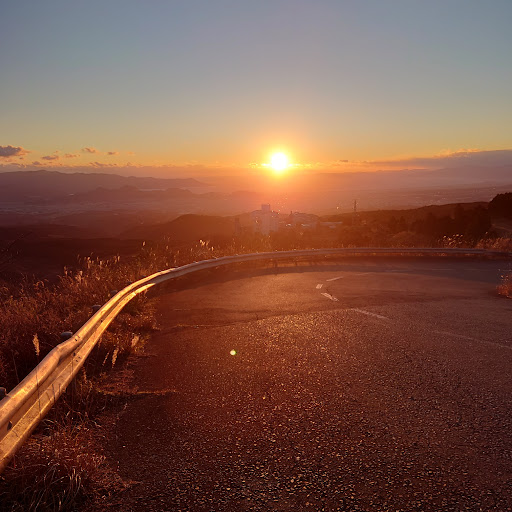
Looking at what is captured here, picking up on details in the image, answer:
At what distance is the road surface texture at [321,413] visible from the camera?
3.30 meters

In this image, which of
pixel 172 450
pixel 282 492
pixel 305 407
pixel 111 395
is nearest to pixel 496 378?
pixel 305 407

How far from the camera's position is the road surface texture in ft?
10.8

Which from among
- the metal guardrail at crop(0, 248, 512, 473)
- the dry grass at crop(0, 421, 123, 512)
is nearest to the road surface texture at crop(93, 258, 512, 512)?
the dry grass at crop(0, 421, 123, 512)

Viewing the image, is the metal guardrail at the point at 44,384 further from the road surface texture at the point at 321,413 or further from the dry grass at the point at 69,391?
the road surface texture at the point at 321,413

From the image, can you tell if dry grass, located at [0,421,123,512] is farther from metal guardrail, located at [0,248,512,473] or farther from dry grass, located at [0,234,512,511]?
metal guardrail, located at [0,248,512,473]

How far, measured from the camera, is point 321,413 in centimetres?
452

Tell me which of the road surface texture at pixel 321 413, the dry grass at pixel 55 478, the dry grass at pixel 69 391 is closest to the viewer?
the dry grass at pixel 55 478

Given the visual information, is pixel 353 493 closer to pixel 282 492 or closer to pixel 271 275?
pixel 282 492

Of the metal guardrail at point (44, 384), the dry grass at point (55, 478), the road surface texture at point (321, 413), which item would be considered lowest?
the road surface texture at point (321, 413)

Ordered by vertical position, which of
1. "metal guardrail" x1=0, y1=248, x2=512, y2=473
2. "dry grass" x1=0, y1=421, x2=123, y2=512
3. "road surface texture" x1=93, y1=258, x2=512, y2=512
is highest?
"metal guardrail" x1=0, y1=248, x2=512, y2=473

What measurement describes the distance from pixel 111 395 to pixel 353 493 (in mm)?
2849

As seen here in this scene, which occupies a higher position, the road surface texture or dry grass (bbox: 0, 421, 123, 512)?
dry grass (bbox: 0, 421, 123, 512)

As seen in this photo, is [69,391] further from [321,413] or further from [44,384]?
[321,413]

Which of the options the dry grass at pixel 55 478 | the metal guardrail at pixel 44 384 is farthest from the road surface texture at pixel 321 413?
the metal guardrail at pixel 44 384
